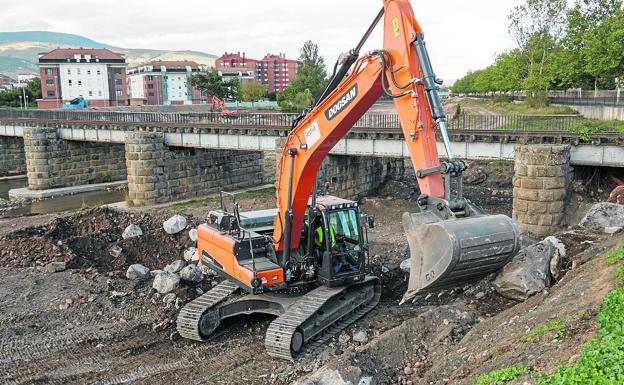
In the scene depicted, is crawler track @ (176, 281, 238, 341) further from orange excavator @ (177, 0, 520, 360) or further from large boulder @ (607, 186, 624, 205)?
large boulder @ (607, 186, 624, 205)

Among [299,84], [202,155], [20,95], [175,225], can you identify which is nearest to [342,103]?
[175,225]

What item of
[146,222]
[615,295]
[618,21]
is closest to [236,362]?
[615,295]

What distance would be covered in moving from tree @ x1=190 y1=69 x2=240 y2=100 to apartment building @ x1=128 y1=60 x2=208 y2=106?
1115 inches

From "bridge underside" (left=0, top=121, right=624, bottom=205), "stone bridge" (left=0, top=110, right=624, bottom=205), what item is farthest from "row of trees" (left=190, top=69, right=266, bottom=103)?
"bridge underside" (left=0, top=121, right=624, bottom=205)

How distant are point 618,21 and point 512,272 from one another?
1083 inches

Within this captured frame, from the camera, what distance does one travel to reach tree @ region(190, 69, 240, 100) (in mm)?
79438

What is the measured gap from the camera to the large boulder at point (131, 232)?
17781 millimetres

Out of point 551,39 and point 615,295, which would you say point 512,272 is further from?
point 551,39

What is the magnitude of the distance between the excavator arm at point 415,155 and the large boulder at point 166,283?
3.87 metres

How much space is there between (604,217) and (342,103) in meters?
8.77

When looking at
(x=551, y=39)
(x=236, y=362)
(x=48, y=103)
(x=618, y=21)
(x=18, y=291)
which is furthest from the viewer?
(x=48, y=103)

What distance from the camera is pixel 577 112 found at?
40438 millimetres

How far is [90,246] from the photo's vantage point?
16641 mm

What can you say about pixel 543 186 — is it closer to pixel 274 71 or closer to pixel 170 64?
pixel 170 64
